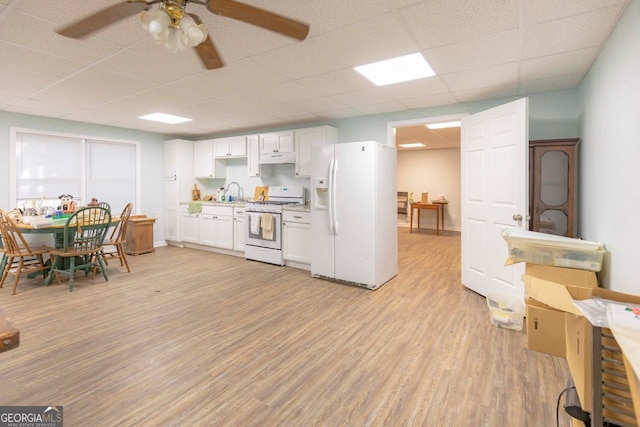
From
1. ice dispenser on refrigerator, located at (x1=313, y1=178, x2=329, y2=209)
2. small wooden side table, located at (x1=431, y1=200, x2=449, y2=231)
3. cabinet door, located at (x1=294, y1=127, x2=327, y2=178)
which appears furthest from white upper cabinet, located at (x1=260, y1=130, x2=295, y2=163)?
small wooden side table, located at (x1=431, y1=200, x2=449, y2=231)

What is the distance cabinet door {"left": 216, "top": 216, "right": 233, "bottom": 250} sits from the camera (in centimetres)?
559

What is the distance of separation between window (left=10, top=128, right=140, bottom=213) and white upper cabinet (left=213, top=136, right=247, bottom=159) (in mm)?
1493

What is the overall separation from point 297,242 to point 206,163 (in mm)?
2936

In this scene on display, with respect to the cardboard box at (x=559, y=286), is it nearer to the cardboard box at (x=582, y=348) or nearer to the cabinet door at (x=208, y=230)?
the cardboard box at (x=582, y=348)

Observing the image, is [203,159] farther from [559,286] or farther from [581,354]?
[581,354]

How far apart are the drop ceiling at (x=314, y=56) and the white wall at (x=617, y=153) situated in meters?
0.19

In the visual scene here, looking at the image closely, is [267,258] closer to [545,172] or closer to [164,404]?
[164,404]

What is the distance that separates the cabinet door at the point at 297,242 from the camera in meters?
4.59

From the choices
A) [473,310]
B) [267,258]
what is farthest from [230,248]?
[473,310]

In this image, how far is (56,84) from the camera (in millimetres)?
3293

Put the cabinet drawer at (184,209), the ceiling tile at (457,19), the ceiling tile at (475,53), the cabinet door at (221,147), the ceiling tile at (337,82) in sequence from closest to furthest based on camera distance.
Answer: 1. the ceiling tile at (457,19)
2. the ceiling tile at (475,53)
3. the ceiling tile at (337,82)
4. the cabinet door at (221,147)
5. the cabinet drawer at (184,209)

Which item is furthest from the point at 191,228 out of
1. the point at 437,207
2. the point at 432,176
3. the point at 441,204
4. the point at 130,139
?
the point at 432,176

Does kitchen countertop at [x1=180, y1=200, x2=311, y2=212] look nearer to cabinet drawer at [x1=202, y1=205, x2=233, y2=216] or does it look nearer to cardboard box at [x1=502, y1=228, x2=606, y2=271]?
cabinet drawer at [x1=202, y1=205, x2=233, y2=216]

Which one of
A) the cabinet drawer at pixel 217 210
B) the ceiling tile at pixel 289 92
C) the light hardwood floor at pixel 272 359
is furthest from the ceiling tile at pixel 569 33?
the cabinet drawer at pixel 217 210
